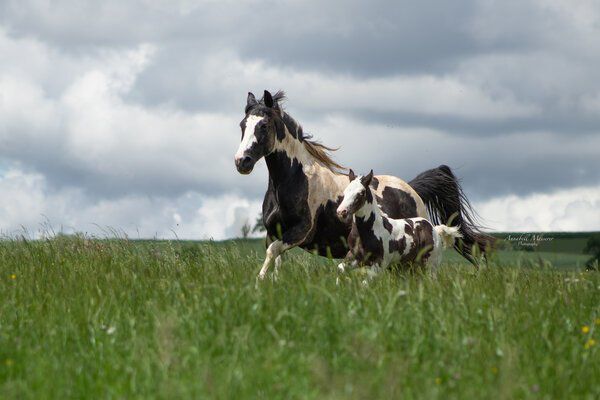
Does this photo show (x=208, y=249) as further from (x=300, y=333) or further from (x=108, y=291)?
(x=300, y=333)

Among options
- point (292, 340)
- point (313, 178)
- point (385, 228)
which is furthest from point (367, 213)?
point (292, 340)

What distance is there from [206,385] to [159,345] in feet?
3.55

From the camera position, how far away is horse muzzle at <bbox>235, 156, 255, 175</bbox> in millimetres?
10703

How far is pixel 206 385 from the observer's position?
474 centimetres

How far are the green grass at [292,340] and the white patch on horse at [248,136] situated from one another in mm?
2726

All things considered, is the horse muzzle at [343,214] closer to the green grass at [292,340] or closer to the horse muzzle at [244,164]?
the horse muzzle at [244,164]

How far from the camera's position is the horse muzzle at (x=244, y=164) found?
1070 centimetres

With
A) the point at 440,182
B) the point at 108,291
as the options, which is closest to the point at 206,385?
the point at 108,291

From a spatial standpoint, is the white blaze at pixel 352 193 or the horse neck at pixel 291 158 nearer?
the white blaze at pixel 352 193

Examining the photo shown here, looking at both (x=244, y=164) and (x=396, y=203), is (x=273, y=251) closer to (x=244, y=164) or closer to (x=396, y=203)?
(x=244, y=164)

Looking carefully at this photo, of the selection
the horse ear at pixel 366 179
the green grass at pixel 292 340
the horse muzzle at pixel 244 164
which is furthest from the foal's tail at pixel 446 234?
the green grass at pixel 292 340

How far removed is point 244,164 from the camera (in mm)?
10719

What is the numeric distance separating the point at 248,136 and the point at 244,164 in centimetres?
40

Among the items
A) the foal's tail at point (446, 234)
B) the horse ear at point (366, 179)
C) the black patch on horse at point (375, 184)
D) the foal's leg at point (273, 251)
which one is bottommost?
the foal's leg at point (273, 251)
